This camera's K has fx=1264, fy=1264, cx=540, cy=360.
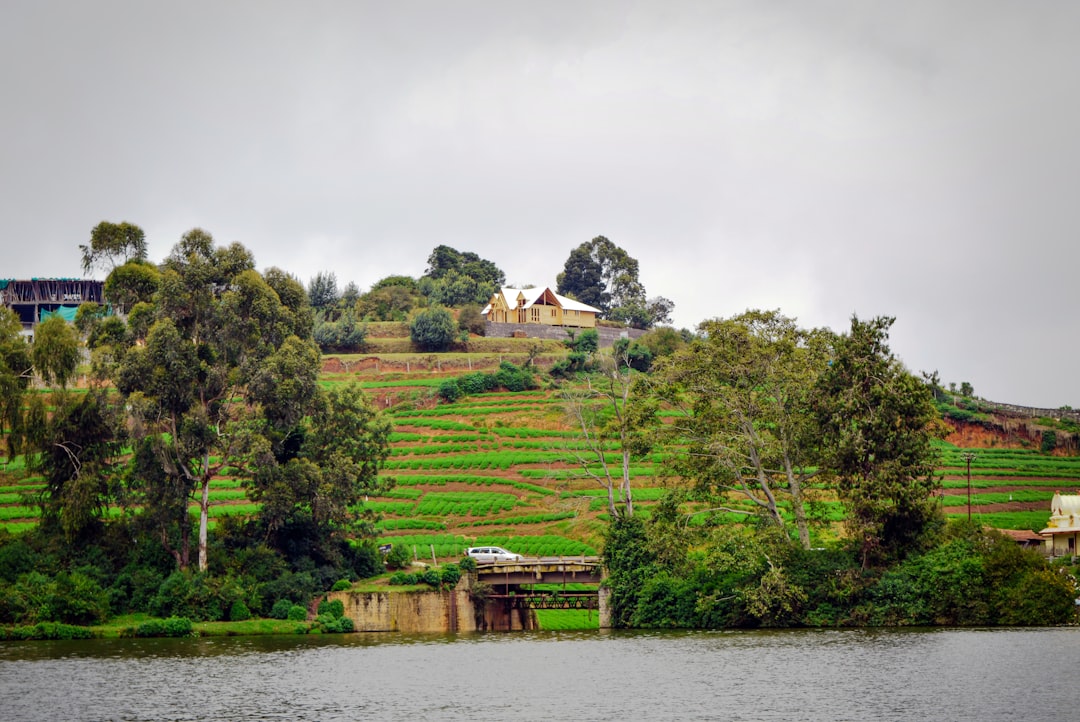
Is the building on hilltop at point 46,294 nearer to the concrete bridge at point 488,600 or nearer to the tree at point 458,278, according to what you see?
the tree at point 458,278

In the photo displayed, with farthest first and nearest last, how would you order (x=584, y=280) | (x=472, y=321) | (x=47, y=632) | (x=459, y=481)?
1. (x=584, y=280)
2. (x=472, y=321)
3. (x=459, y=481)
4. (x=47, y=632)

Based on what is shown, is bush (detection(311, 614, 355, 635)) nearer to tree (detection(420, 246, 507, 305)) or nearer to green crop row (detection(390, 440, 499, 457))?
green crop row (detection(390, 440, 499, 457))

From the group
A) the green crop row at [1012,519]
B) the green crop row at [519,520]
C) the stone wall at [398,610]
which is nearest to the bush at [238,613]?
the stone wall at [398,610]

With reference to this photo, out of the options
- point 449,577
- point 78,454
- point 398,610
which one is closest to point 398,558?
point 449,577

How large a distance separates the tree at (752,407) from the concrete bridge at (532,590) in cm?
823

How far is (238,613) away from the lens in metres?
64.0

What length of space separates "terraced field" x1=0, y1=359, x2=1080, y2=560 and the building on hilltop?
3440cm

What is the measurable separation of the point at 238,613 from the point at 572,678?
24.9 meters

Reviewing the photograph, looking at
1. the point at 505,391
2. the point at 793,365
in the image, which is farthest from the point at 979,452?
the point at 793,365

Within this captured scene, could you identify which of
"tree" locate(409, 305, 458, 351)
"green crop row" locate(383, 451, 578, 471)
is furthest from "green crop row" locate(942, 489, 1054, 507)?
"tree" locate(409, 305, 458, 351)

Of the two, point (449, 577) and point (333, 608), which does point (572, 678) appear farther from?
point (333, 608)

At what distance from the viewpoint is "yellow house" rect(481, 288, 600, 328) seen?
146m

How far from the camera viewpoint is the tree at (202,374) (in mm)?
66375

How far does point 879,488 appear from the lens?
58.9 metres
